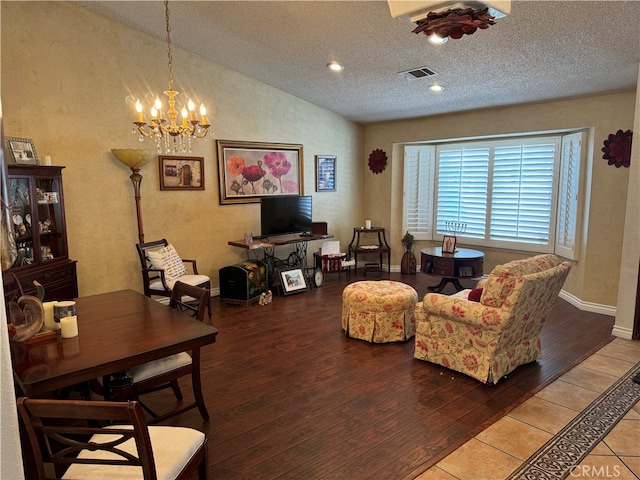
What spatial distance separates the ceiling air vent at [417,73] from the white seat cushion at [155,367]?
376cm

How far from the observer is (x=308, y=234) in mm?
6309

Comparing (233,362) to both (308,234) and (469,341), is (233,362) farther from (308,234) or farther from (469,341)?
(308,234)

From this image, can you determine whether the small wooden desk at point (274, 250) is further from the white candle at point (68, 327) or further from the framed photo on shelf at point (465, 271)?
the white candle at point (68, 327)

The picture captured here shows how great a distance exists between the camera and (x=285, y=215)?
5934mm

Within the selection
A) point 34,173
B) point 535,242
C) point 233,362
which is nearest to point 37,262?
point 34,173

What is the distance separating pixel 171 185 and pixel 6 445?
4.29m

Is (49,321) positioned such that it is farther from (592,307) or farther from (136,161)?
(592,307)

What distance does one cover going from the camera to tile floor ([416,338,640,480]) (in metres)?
2.26

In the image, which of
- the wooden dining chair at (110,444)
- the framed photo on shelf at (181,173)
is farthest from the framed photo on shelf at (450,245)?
the wooden dining chair at (110,444)

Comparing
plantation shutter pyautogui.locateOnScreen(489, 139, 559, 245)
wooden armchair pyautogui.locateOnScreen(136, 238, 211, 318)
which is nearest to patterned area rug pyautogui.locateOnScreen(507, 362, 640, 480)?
plantation shutter pyautogui.locateOnScreen(489, 139, 559, 245)

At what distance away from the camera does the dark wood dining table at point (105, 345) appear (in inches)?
72.1

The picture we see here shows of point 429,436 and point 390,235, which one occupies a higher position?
point 390,235

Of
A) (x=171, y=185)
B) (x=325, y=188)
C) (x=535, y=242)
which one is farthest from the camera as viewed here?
(x=325, y=188)

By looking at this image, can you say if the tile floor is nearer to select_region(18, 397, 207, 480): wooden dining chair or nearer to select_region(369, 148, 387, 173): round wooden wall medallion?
select_region(18, 397, 207, 480): wooden dining chair
